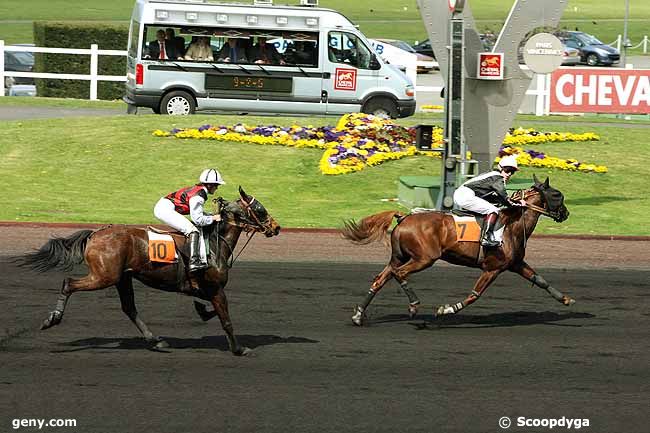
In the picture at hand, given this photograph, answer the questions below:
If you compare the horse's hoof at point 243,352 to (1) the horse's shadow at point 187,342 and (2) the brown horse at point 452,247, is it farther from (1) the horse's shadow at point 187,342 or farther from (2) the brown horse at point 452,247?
(2) the brown horse at point 452,247

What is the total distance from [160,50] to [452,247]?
17707 mm

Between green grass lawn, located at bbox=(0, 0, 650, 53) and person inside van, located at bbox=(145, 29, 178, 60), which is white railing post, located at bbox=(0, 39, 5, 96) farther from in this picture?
green grass lawn, located at bbox=(0, 0, 650, 53)

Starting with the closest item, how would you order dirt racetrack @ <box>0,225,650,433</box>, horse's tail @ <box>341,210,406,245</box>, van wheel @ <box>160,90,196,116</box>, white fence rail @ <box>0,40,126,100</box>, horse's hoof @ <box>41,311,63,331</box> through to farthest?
dirt racetrack @ <box>0,225,650,433</box> < horse's hoof @ <box>41,311,63,331</box> < horse's tail @ <box>341,210,406,245</box> < van wheel @ <box>160,90,196,116</box> < white fence rail @ <box>0,40,126,100</box>

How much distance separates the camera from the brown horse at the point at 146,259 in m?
10.9

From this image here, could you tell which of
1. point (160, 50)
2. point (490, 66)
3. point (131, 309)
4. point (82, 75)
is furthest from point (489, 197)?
point (82, 75)

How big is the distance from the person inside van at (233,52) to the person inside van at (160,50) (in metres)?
1.20

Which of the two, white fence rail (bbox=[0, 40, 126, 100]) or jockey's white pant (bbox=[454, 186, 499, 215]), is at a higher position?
white fence rail (bbox=[0, 40, 126, 100])

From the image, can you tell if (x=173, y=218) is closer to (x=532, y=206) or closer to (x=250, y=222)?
(x=250, y=222)

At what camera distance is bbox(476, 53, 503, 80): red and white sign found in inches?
798

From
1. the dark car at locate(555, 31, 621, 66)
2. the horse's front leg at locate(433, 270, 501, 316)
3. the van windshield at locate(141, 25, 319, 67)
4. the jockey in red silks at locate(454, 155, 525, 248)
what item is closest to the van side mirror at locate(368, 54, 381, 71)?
the van windshield at locate(141, 25, 319, 67)

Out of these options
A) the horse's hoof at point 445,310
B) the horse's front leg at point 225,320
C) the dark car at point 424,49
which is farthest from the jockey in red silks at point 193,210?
the dark car at point 424,49

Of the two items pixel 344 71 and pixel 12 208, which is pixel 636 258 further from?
pixel 344 71

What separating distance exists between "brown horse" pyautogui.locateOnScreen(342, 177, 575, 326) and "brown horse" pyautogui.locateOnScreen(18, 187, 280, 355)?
2058 mm

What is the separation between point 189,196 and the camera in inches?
440
